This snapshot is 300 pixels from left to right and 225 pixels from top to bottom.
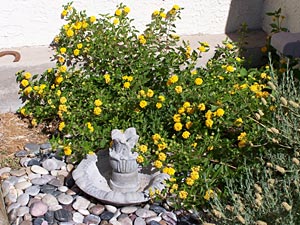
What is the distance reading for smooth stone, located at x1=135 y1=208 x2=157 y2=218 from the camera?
334 centimetres

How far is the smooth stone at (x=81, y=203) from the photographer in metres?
3.43

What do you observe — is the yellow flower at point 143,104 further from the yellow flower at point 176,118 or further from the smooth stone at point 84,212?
the smooth stone at point 84,212

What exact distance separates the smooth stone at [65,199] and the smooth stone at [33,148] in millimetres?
551

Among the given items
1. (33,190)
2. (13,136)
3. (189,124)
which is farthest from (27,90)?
(189,124)

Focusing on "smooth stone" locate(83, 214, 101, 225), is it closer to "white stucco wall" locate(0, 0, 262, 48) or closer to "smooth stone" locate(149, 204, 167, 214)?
"smooth stone" locate(149, 204, 167, 214)

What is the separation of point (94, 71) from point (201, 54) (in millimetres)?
915

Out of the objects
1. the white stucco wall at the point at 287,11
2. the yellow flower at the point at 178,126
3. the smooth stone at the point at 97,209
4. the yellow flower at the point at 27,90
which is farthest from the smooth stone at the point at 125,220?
the white stucco wall at the point at 287,11

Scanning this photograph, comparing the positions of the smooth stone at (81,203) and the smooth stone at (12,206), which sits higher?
the smooth stone at (81,203)

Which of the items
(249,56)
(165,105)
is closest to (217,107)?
(165,105)

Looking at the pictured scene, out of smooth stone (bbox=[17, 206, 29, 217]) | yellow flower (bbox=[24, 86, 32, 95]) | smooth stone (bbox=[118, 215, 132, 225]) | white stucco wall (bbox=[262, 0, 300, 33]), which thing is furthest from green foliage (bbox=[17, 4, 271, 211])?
white stucco wall (bbox=[262, 0, 300, 33])

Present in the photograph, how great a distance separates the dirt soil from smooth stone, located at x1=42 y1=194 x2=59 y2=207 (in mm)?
447

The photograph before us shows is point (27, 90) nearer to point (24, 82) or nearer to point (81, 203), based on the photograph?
point (24, 82)

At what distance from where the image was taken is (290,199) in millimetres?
2576

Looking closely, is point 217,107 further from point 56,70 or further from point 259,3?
point 259,3
